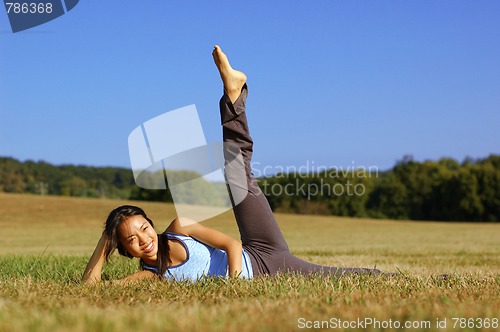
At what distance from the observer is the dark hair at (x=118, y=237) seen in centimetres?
500

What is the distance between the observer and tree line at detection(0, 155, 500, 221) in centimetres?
6425

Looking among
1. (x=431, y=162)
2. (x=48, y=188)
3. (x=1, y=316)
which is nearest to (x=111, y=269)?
(x=1, y=316)

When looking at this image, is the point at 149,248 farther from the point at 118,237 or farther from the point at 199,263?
the point at 199,263

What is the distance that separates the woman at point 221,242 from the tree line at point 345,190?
55226mm

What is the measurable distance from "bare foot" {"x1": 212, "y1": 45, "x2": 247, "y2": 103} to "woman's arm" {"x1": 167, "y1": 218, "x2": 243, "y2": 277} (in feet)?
3.77

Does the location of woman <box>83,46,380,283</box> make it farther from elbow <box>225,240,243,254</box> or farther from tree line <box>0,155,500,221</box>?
tree line <box>0,155,500,221</box>

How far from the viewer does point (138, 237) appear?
196 inches

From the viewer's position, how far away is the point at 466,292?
4285 millimetres

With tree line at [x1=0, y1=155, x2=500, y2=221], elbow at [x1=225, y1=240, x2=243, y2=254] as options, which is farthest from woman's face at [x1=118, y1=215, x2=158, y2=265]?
tree line at [x1=0, y1=155, x2=500, y2=221]

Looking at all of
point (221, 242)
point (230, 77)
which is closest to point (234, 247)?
point (221, 242)

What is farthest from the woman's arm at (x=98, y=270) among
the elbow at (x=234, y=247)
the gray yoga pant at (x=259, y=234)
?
the gray yoga pant at (x=259, y=234)

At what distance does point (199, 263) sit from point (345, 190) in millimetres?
74043

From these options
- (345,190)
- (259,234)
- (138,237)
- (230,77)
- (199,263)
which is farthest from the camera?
(345,190)

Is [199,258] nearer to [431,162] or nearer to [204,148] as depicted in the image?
[204,148]
